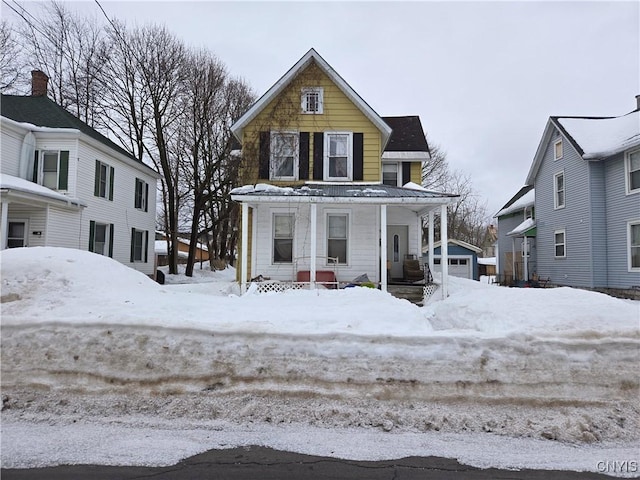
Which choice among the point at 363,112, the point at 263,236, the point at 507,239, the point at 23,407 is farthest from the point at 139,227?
the point at 507,239

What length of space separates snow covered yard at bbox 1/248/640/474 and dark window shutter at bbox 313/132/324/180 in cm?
953

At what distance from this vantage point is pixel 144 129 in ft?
82.6

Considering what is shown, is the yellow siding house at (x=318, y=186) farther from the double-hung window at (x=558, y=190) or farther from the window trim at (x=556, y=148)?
the window trim at (x=556, y=148)

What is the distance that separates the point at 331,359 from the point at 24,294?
4437 mm

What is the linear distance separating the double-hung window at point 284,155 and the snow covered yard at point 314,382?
944cm

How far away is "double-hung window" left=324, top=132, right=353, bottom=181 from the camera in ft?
47.9

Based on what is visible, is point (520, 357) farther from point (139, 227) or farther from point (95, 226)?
Answer: point (139, 227)

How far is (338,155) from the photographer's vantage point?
48.3 feet

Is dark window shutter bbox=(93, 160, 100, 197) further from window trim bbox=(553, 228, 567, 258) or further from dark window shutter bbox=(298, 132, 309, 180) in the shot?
window trim bbox=(553, 228, 567, 258)

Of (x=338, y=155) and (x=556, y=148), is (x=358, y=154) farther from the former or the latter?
(x=556, y=148)

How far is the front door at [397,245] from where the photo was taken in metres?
15.3

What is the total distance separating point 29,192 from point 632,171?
887 inches

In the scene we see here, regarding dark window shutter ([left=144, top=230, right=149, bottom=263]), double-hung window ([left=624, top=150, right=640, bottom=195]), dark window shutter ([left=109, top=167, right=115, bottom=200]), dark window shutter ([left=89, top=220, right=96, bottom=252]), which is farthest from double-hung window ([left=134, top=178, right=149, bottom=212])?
double-hung window ([left=624, top=150, right=640, bottom=195])

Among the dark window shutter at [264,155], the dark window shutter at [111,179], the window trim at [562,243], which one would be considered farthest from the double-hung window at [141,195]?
the window trim at [562,243]
